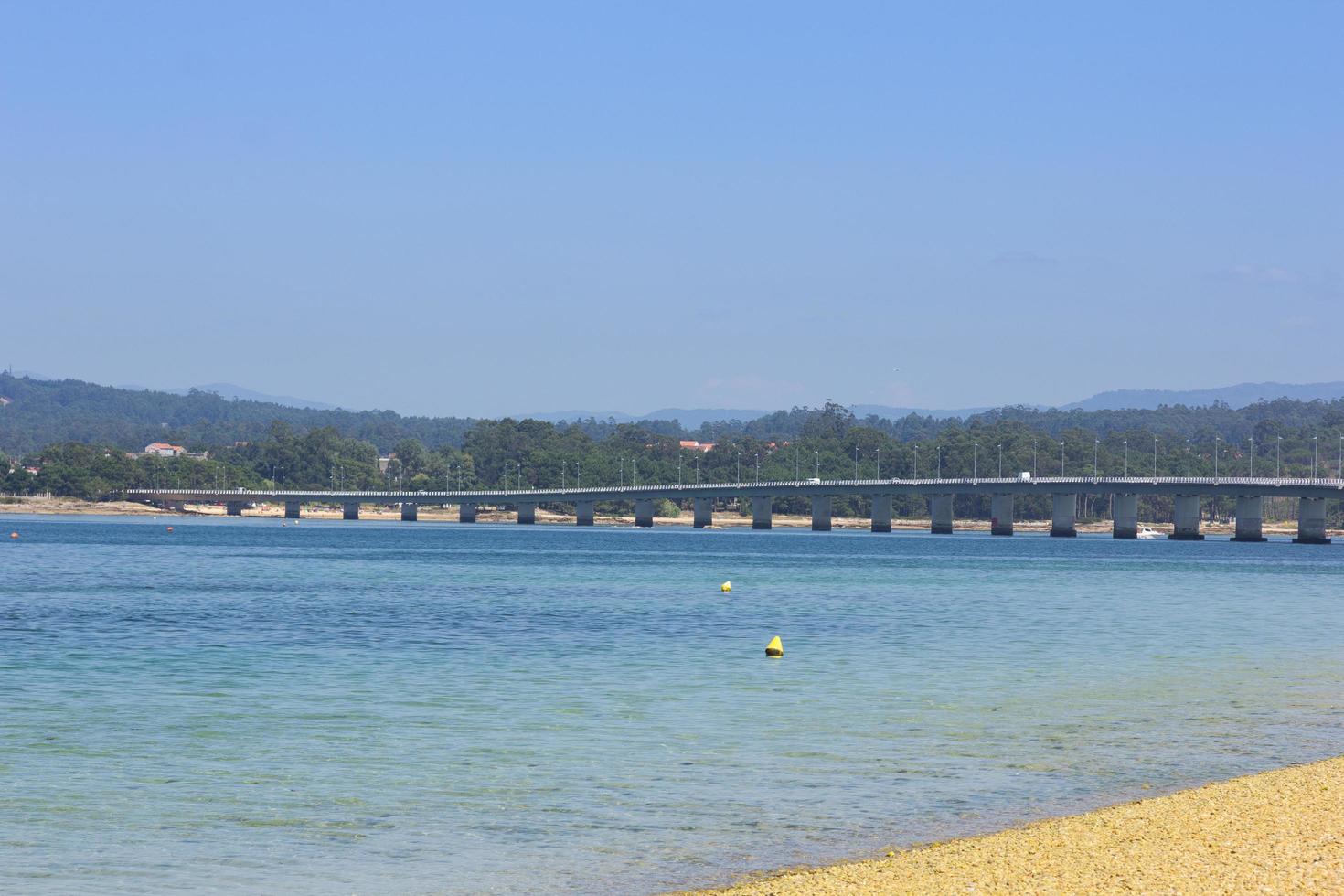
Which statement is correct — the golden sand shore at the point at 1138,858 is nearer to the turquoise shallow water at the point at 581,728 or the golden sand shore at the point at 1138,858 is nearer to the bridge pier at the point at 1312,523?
the turquoise shallow water at the point at 581,728

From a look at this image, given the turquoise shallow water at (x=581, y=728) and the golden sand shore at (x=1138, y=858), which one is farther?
the turquoise shallow water at (x=581, y=728)

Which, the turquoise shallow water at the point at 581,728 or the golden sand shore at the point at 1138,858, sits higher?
the golden sand shore at the point at 1138,858

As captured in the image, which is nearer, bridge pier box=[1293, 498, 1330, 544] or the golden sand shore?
the golden sand shore

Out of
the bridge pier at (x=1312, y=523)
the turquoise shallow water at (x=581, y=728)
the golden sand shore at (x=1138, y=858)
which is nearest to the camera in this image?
the golden sand shore at (x=1138, y=858)

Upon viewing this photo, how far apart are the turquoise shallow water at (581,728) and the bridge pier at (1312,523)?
124422 millimetres

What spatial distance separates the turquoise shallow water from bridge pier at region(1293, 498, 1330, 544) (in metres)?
124

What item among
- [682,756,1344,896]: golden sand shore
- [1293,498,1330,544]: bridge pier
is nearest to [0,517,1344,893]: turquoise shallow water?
[682,756,1344,896]: golden sand shore

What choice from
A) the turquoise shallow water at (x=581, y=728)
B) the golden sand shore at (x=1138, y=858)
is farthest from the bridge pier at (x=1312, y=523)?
the golden sand shore at (x=1138, y=858)

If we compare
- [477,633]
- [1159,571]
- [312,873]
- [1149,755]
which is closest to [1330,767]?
[1149,755]

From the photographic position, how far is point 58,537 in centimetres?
16862

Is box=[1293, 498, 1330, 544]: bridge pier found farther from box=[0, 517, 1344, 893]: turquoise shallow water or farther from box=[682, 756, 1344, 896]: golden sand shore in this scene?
box=[682, 756, 1344, 896]: golden sand shore

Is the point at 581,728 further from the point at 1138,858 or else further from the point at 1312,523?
the point at 1312,523

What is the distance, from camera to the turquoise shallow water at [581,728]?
2153 centimetres

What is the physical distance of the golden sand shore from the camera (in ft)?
59.1
